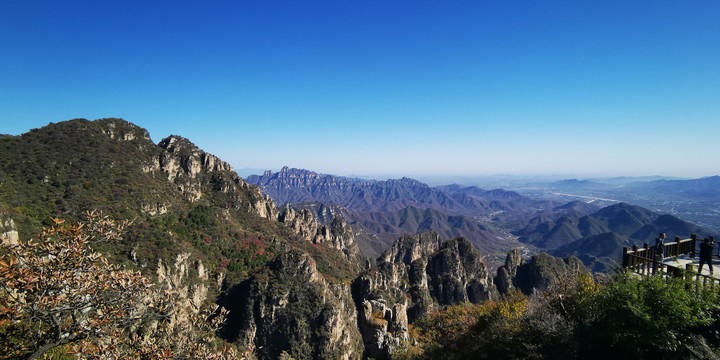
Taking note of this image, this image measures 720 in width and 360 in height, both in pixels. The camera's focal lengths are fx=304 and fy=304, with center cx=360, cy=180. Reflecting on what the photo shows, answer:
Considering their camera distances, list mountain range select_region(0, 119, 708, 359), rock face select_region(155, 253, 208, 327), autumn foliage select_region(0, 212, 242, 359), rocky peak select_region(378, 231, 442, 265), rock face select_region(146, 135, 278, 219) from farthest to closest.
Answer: rocky peak select_region(378, 231, 442, 265), rock face select_region(146, 135, 278, 219), rock face select_region(155, 253, 208, 327), mountain range select_region(0, 119, 708, 359), autumn foliage select_region(0, 212, 242, 359)

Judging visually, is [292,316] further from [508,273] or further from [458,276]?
[508,273]

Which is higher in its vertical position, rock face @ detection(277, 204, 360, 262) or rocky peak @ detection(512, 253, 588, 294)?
rock face @ detection(277, 204, 360, 262)

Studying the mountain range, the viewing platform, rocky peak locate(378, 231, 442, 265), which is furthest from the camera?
rocky peak locate(378, 231, 442, 265)

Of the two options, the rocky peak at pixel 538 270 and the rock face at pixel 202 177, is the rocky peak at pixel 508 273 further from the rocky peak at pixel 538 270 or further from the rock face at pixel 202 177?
the rock face at pixel 202 177

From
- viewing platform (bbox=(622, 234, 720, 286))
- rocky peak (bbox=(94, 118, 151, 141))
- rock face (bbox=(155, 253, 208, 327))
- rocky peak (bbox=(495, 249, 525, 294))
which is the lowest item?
rocky peak (bbox=(495, 249, 525, 294))

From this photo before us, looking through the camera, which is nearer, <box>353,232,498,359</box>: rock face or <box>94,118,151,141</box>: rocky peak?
<box>353,232,498,359</box>: rock face

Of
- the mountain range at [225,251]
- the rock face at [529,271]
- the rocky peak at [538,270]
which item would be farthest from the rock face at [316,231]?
the rocky peak at [538,270]

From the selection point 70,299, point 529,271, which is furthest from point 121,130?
point 529,271

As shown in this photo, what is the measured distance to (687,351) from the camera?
10914mm

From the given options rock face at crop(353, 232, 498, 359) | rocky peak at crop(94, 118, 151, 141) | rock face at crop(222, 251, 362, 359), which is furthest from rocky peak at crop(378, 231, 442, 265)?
rocky peak at crop(94, 118, 151, 141)

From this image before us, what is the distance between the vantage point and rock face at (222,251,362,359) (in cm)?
5772

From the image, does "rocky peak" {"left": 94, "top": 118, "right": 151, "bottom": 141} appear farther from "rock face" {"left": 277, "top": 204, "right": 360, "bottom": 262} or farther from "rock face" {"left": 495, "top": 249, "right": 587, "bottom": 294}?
"rock face" {"left": 495, "top": 249, "right": 587, "bottom": 294}

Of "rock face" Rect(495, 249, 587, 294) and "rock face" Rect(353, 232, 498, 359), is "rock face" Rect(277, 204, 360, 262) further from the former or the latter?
"rock face" Rect(495, 249, 587, 294)

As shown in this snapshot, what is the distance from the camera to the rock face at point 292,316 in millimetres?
57719
